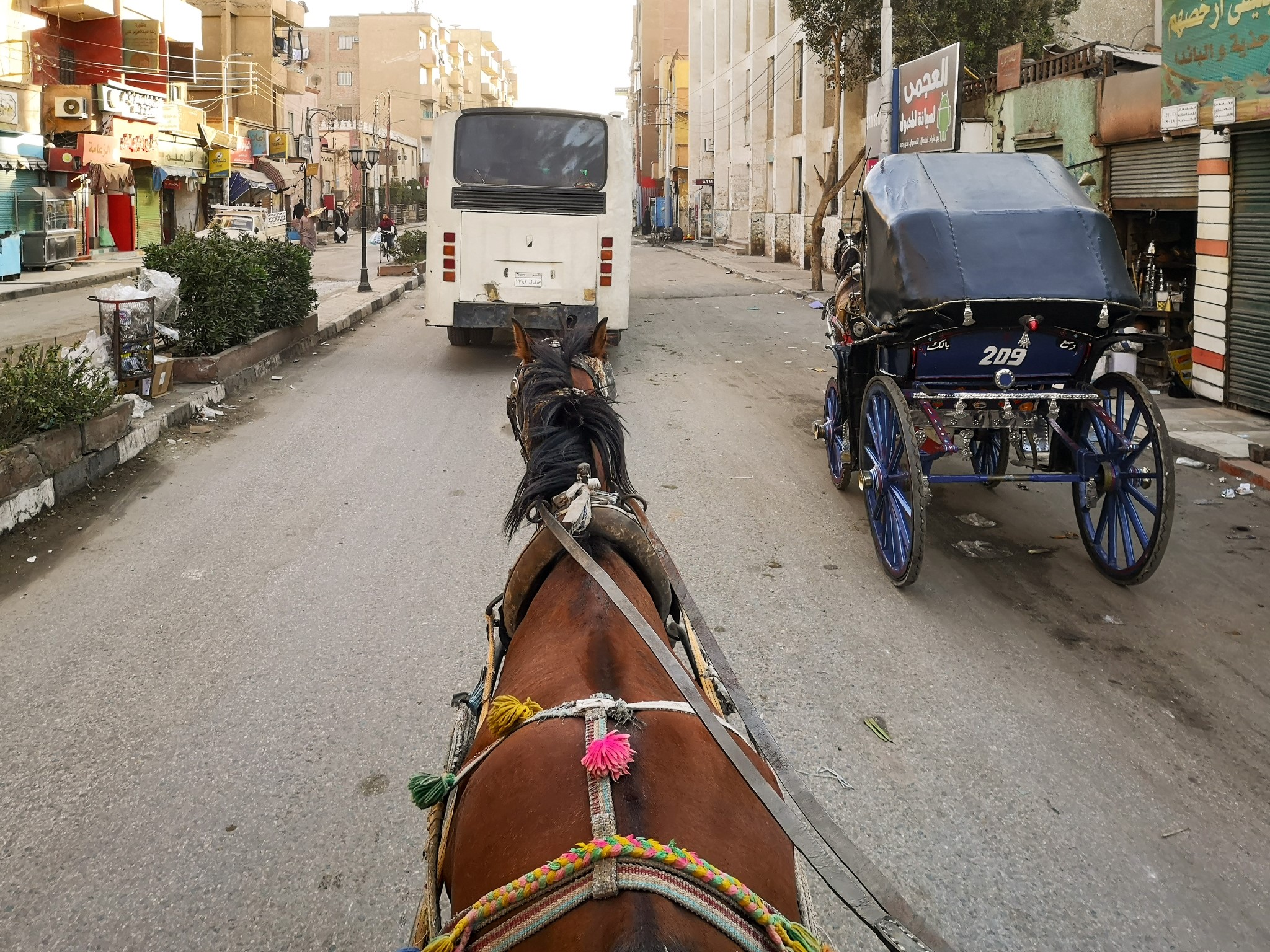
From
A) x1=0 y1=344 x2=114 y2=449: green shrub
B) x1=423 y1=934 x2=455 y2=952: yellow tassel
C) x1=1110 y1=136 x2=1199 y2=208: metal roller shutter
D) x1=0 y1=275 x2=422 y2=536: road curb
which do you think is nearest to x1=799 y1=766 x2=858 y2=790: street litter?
x1=423 y1=934 x2=455 y2=952: yellow tassel

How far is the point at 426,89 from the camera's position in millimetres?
86000

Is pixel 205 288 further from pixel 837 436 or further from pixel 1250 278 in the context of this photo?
pixel 1250 278

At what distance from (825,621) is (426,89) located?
292ft

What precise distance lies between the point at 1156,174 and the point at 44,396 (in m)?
11.3

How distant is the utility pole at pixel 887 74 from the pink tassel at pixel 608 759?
15.7 m

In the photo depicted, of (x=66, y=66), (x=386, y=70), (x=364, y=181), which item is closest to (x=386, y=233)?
(x=364, y=181)

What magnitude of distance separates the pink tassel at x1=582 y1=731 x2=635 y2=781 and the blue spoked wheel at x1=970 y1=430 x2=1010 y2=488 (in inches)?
210

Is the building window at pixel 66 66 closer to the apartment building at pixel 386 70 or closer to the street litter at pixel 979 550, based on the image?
the street litter at pixel 979 550

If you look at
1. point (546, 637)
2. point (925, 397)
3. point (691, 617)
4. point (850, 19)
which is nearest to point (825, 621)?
point (925, 397)

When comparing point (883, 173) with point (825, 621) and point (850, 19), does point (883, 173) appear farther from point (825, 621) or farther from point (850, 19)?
point (850, 19)

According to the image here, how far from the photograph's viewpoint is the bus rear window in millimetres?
12367

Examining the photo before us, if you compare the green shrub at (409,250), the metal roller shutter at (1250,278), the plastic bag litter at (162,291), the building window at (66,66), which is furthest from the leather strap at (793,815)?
the building window at (66,66)

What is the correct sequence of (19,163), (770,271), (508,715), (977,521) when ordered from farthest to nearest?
(770,271)
(19,163)
(977,521)
(508,715)

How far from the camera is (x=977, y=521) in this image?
6680 millimetres
